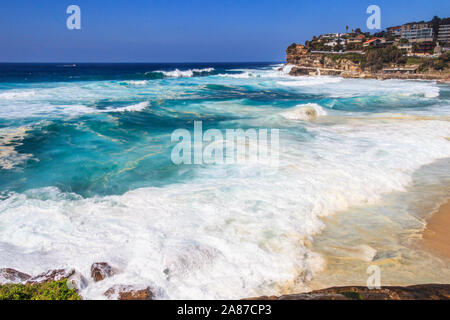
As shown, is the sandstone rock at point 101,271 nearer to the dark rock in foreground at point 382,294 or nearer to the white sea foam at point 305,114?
the dark rock in foreground at point 382,294

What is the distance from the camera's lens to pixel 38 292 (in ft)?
14.8

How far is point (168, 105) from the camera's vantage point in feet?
92.0

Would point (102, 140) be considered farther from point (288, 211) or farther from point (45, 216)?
point (288, 211)

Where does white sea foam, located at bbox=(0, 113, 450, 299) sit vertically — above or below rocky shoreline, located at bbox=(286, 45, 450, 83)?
below

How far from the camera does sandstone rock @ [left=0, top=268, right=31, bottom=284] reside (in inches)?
195

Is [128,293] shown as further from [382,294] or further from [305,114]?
[305,114]

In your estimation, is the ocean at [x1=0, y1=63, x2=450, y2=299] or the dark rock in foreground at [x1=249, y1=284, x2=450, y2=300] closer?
the dark rock in foreground at [x1=249, y1=284, x2=450, y2=300]

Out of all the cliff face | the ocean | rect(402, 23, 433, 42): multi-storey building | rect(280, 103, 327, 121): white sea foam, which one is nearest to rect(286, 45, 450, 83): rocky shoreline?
the cliff face

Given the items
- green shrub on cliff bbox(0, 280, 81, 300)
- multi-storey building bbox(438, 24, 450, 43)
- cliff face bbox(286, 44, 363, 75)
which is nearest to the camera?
green shrub on cliff bbox(0, 280, 81, 300)

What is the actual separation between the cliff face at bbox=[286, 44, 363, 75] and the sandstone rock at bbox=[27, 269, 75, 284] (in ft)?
299

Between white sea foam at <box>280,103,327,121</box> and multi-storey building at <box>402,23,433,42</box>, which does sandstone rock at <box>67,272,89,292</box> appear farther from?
multi-storey building at <box>402,23,433,42</box>
